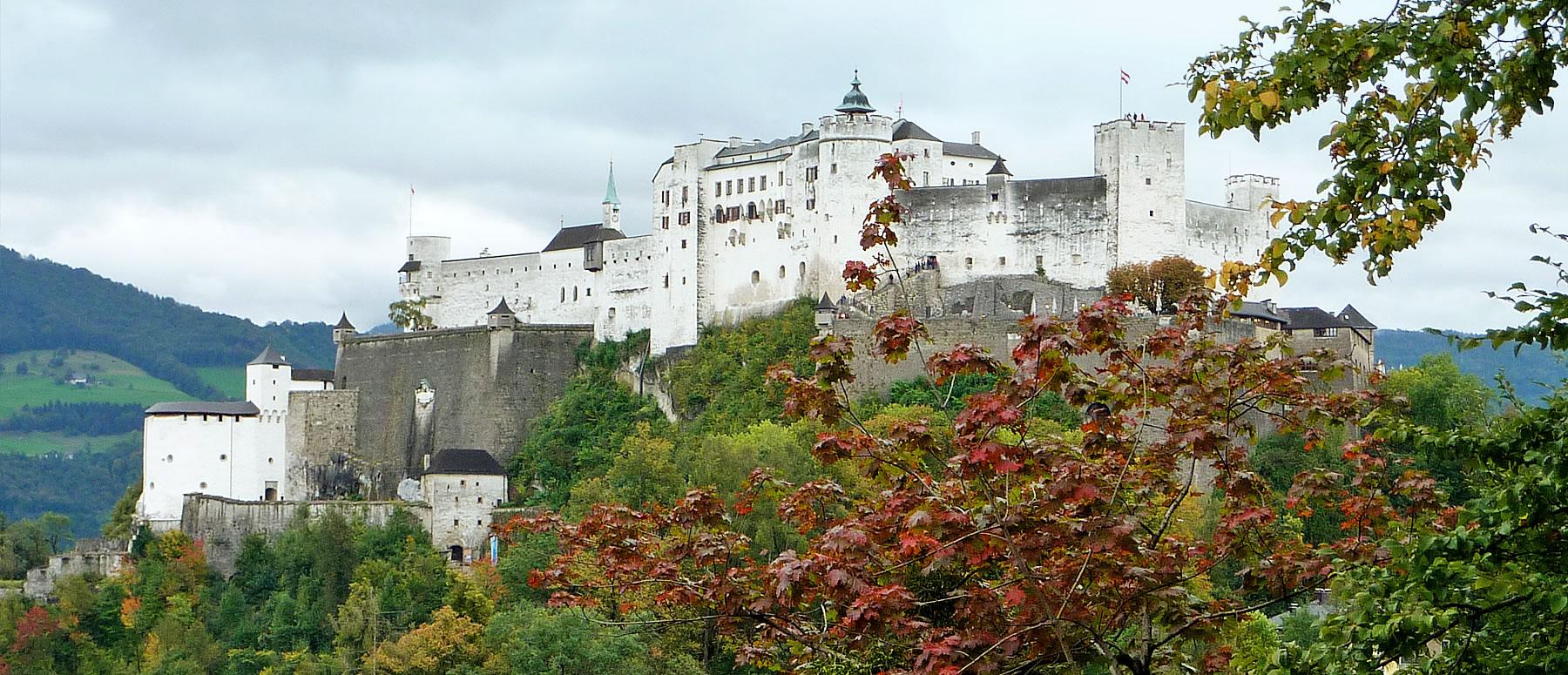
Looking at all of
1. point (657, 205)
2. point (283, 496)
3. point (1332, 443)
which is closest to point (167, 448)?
point (283, 496)

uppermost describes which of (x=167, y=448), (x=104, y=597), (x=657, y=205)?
(x=657, y=205)

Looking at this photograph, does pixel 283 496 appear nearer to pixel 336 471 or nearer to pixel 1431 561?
pixel 336 471

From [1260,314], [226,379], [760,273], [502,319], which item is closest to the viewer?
[1260,314]

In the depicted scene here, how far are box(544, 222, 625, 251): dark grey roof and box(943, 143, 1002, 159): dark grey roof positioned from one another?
39.1 feet

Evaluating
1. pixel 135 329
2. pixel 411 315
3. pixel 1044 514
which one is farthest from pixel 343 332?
pixel 135 329

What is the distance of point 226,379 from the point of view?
17888cm

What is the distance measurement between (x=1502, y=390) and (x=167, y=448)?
5856cm

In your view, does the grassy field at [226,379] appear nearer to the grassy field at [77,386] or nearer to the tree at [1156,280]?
the grassy field at [77,386]

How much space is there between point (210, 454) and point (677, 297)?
16.0 m

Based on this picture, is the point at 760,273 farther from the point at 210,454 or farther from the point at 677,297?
the point at 210,454

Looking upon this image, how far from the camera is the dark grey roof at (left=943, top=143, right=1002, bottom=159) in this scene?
65.3 metres

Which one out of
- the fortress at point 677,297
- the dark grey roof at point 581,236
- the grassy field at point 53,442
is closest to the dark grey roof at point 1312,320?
the fortress at point 677,297

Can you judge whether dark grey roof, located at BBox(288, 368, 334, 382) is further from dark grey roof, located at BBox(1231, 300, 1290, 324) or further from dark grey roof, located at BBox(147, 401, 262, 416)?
dark grey roof, located at BBox(1231, 300, 1290, 324)

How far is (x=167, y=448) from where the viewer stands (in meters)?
64.1
